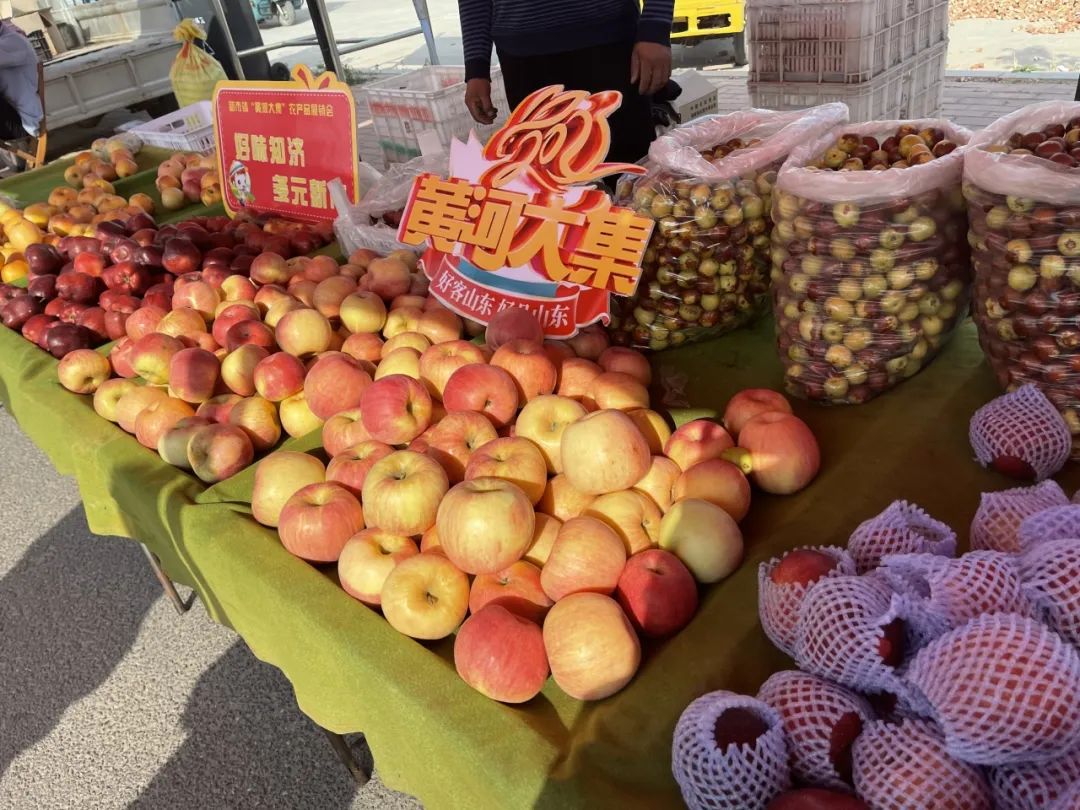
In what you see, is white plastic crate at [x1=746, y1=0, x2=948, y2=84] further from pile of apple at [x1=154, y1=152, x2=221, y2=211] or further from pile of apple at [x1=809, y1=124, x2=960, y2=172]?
pile of apple at [x1=154, y1=152, x2=221, y2=211]

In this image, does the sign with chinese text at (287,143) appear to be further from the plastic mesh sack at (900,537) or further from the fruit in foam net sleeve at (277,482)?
the plastic mesh sack at (900,537)

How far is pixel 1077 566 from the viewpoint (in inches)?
34.3

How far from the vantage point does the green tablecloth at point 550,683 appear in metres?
1.04

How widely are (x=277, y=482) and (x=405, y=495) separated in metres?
0.37

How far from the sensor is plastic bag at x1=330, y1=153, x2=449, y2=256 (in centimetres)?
254

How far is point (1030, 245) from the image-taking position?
123cm

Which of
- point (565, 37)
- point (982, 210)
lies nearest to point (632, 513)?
point (982, 210)

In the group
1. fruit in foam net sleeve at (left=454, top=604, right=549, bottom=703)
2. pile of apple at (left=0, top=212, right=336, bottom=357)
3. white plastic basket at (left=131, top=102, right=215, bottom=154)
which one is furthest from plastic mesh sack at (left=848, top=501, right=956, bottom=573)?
white plastic basket at (left=131, top=102, right=215, bottom=154)

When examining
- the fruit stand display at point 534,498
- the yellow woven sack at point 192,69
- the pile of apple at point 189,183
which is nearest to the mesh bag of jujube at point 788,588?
the fruit stand display at point 534,498

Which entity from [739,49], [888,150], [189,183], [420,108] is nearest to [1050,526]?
[888,150]

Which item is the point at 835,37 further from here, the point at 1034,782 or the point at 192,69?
the point at 192,69

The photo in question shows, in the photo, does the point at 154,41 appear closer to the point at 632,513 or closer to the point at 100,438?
the point at 100,438

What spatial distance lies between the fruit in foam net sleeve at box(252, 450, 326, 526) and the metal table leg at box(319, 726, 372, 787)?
0.57 metres

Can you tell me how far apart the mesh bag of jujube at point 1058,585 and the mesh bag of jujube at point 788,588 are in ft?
0.75
